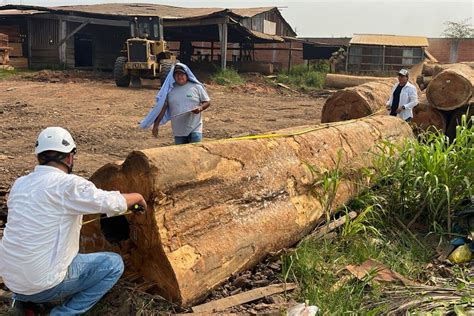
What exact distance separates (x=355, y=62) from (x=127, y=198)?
2517 centimetres

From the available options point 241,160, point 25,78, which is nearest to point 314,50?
point 25,78

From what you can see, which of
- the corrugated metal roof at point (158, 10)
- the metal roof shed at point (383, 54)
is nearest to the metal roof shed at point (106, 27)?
the corrugated metal roof at point (158, 10)

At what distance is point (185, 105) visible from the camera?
19.4 feet

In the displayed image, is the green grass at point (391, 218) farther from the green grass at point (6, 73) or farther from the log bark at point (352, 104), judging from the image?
the green grass at point (6, 73)

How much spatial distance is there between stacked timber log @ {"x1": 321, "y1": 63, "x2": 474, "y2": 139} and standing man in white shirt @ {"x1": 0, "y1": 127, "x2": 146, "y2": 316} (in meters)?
5.69

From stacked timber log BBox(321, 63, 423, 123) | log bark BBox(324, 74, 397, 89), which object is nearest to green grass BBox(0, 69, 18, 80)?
log bark BBox(324, 74, 397, 89)

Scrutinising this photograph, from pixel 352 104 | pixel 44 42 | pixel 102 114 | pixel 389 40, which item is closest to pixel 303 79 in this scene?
pixel 389 40

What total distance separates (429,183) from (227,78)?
52.1 feet

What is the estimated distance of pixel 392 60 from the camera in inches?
1038

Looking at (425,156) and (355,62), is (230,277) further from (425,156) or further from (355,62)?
(355,62)

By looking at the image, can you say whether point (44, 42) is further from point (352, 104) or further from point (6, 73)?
point (352, 104)

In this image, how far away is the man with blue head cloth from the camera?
232 inches

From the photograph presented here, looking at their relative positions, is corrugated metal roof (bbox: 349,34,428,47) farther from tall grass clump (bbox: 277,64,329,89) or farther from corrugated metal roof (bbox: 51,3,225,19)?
corrugated metal roof (bbox: 51,3,225,19)

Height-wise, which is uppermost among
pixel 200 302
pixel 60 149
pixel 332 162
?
pixel 60 149
